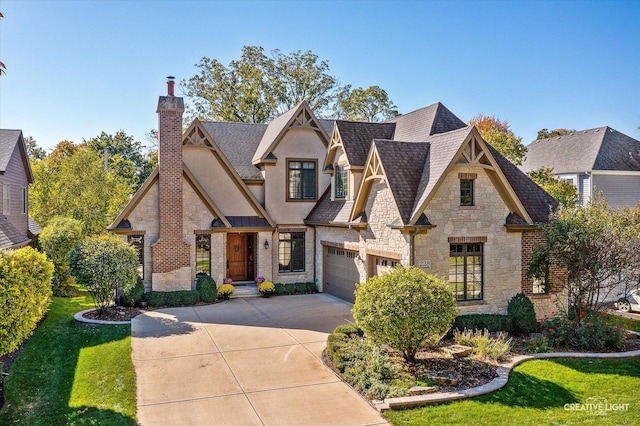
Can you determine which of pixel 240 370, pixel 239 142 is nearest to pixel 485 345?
pixel 240 370

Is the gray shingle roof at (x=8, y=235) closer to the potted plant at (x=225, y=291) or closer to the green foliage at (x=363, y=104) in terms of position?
the potted plant at (x=225, y=291)

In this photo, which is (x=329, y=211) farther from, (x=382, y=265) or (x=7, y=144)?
(x=7, y=144)

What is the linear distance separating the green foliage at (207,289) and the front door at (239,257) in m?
2.46

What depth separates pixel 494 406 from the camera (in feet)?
32.0

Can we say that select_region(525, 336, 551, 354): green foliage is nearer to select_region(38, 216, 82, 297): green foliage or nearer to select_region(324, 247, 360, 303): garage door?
select_region(324, 247, 360, 303): garage door

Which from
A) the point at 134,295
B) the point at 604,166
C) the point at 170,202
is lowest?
the point at 134,295

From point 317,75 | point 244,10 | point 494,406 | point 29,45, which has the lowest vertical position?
point 494,406

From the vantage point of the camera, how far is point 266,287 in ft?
68.7

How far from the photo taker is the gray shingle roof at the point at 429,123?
18188 millimetres

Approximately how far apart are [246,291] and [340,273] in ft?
13.8

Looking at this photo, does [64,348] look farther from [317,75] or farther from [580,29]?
[317,75]

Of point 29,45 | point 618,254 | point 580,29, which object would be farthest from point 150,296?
point 580,29

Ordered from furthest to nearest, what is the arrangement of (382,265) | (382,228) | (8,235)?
(8,235) → (382,265) → (382,228)

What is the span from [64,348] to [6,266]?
14.5ft
